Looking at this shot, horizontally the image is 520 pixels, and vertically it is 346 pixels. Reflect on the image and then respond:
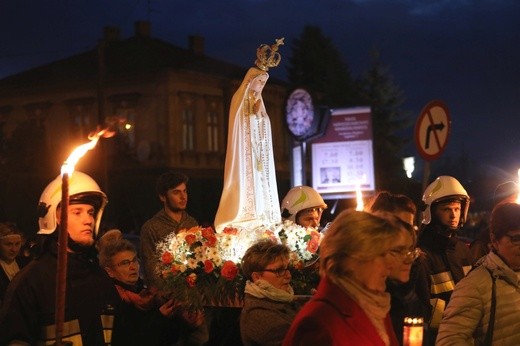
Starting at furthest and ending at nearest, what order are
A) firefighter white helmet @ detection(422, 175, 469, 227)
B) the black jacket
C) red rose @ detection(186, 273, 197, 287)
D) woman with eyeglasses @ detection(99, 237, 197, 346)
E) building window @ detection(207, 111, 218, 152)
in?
building window @ detection(207, 111, 218, 152)
firefighter white helmet @ detection(422, 175, 469, 227)
red rose @ detection(186, 273, 197, 287)
woman with eyeglasses @ detection(99, 237, 197, 346)
the black jacket

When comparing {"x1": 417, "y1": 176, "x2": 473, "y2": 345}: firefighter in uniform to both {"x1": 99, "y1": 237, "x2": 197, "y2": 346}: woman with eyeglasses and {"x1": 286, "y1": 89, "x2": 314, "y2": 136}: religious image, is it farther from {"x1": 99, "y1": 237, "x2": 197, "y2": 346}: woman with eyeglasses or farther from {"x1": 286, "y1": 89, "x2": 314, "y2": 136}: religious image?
{"x1": 286, "y1": 89, "x2": 314, "y2": 136}: religious image

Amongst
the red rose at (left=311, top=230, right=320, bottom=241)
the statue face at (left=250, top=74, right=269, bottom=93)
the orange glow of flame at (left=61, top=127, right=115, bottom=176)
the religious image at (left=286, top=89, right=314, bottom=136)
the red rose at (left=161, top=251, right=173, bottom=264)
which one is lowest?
the red rose at (left=161, top=251, right=173, bottom=264)

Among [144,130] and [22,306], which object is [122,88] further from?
[22,306]

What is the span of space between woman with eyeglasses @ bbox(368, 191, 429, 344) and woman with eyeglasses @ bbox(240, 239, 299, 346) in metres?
0.73

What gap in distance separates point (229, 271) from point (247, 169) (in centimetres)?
150

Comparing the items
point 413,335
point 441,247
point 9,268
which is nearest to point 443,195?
point 441,247

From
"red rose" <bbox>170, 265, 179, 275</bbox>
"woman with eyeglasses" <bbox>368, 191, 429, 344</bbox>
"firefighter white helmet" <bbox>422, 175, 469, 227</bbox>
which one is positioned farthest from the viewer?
"firefighter white helmet" <bbox>422, 175, 469, 227</bbox>

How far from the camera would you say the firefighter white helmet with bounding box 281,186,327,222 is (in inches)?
347

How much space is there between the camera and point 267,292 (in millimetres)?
5859

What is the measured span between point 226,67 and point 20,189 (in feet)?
57.9

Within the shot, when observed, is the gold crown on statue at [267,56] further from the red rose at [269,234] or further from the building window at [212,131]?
the building window at [212,131]

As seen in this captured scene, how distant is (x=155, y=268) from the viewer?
27.0 ft

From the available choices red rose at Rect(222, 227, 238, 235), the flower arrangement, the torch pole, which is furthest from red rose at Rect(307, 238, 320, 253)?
the torch pole

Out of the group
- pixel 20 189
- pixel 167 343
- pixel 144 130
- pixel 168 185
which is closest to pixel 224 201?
pixel 168 185
